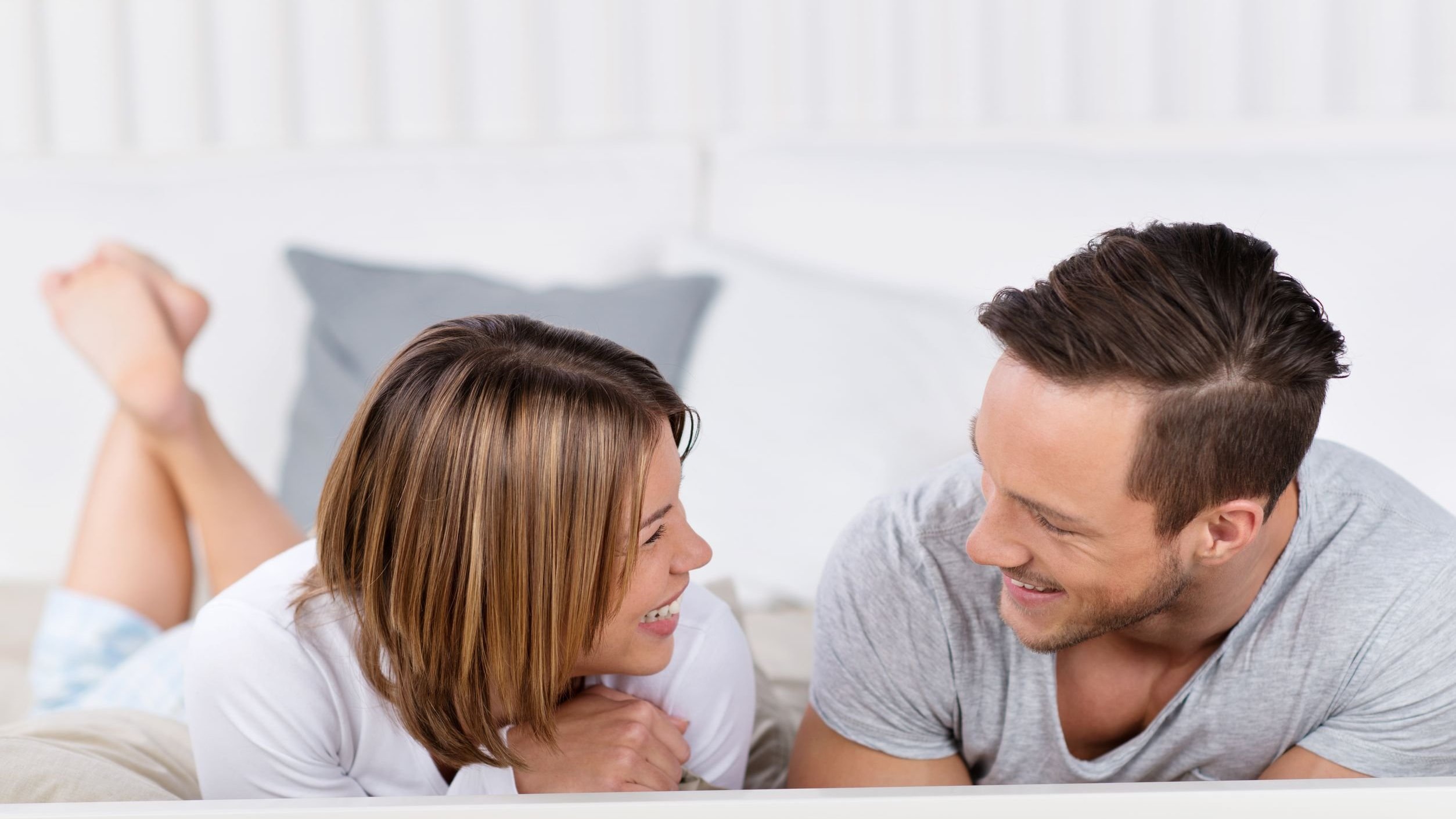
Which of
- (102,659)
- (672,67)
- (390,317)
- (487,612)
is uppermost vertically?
(672,67)

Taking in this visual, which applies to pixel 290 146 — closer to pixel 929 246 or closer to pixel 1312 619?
pixel 929 246

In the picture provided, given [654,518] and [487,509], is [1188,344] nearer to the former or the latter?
[654,518]

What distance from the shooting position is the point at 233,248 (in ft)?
6.04

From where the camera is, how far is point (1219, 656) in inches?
44.7

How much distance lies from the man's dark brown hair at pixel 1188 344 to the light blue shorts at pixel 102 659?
98 centimetres

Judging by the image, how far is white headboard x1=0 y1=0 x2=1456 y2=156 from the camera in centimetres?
198

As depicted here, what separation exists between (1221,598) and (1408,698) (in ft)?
0.58

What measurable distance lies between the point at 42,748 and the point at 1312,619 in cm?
110

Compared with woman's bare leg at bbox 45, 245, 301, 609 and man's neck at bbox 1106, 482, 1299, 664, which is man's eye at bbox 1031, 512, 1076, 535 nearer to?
man's neck at bbox 1106, 482, 1299, 664

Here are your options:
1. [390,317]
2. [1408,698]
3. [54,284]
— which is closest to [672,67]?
[390,317]

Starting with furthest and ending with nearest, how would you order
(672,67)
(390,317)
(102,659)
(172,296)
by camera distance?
(672,67) → (390,317) → (172,296) → (102,659)

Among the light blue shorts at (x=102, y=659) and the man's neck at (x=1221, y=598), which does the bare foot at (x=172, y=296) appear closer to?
the light blue shorts at (x=102, y=659)

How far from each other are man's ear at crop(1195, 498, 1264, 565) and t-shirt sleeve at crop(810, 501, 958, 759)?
25 centimetres

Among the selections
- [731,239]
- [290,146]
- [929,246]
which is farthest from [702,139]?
[290,146]
